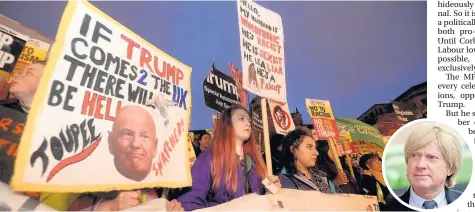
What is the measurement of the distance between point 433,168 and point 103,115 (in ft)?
7.49

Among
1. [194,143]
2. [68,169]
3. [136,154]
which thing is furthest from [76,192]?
[194,143]

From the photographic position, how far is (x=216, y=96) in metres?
3.04

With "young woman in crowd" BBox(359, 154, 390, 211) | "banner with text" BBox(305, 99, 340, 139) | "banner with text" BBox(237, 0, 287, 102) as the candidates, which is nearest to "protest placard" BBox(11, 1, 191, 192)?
"banner with text" BBox(237, 0, 287, 102)

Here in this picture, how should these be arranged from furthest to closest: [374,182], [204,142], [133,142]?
[374,182] < [204,142] < [133,142]

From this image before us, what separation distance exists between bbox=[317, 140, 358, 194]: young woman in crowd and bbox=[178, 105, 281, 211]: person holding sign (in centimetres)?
45

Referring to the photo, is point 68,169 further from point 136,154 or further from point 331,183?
point 331,183

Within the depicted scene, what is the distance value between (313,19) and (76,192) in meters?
2.03

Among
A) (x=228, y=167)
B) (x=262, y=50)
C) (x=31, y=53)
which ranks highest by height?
(x=262, y=50)

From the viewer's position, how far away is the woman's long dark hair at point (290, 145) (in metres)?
3.29

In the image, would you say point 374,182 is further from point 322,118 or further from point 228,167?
point 228,167

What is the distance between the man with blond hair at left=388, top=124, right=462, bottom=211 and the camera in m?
3.34

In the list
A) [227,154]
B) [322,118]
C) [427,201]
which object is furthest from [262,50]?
[427,201]

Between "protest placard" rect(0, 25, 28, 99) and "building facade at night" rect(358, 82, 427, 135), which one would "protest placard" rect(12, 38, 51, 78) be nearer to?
"protest placard" rect(0, 25, 28, 99)

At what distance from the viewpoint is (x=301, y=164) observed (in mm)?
3354
